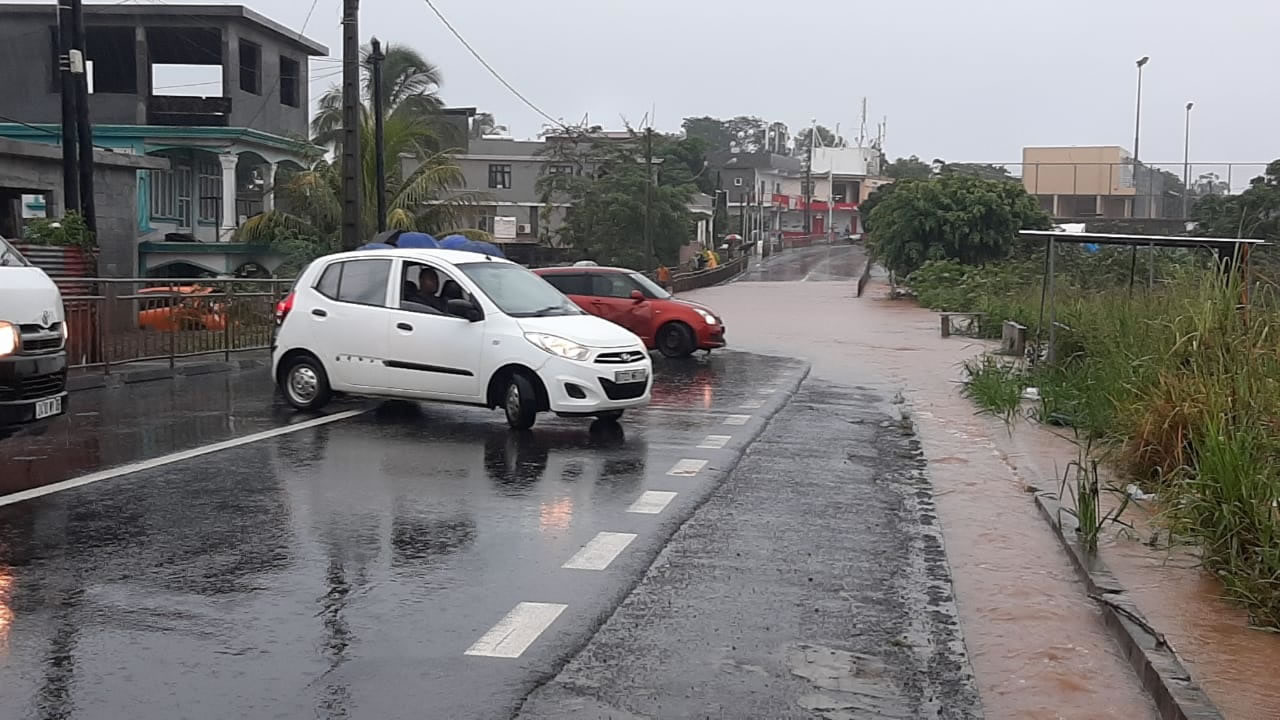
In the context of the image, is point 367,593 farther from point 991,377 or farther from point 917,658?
point 991,377

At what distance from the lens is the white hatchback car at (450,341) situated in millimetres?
12586

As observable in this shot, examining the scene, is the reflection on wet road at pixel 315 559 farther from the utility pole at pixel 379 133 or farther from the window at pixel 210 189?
the window at pixel 210 189

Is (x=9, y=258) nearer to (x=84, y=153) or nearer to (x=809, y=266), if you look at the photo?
(x=84, y=153)

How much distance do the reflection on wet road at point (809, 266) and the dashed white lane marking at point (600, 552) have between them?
5867 cm

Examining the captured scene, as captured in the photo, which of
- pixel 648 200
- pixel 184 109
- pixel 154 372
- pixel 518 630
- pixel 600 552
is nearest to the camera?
pixel 518 630

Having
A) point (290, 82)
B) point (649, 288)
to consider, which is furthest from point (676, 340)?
point (290, 82)

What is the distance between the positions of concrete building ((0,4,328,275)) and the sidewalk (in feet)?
98.7

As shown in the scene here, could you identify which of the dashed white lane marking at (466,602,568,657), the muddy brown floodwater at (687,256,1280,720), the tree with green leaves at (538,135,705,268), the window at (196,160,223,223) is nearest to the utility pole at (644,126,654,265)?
the tree with green leaves at (538,135,705,268)

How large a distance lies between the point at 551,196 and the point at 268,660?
57.5 meters

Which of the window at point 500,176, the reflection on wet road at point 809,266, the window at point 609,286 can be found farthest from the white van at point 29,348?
the window at point 500,176

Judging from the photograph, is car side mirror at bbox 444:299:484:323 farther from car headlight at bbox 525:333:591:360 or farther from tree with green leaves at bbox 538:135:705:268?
tree with green leaves at bbox 538:135:705:268

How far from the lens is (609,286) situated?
2355cm

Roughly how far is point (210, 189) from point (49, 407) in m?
34.3

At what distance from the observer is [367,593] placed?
22.5 feet
